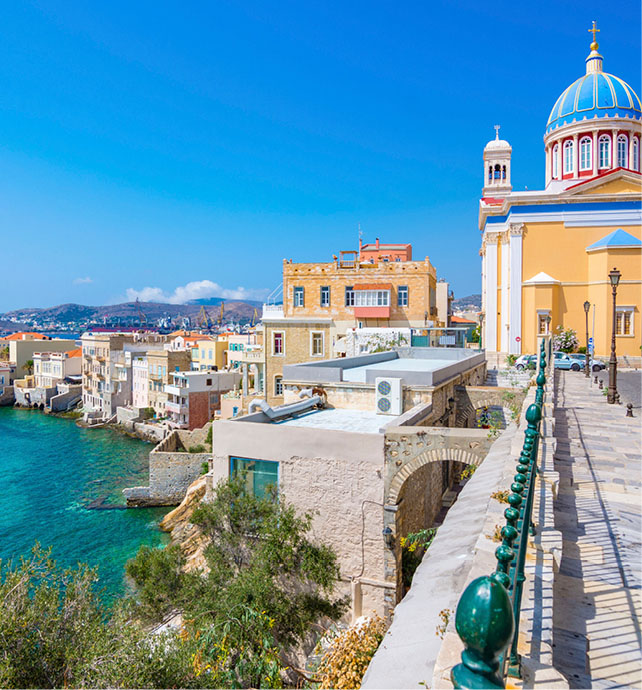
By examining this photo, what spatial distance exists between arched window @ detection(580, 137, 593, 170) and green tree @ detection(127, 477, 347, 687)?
99.2 ft

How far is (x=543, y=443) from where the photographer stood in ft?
17.6

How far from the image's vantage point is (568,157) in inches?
1230

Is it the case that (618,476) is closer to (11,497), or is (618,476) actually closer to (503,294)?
(503,294)

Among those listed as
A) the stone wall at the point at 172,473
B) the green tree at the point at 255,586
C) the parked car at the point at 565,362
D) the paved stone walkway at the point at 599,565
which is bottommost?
the stone wall at the point at 172,473

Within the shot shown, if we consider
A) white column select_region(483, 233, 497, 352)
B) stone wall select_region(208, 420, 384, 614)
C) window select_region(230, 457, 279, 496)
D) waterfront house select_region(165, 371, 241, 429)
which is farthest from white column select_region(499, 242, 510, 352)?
window select_region(230, 457, 279, 496)

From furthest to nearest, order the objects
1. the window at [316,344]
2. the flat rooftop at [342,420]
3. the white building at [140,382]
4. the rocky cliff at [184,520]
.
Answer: the white building at [140,382] < the window at [316,344] < the rocky cliff at [184,520] < the flat rooftop at [342,420]

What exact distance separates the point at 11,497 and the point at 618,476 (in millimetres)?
28859

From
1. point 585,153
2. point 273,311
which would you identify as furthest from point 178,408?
point 585,153

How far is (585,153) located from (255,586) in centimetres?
3237

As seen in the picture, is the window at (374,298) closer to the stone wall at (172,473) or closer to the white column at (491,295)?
the white column at (491,295)

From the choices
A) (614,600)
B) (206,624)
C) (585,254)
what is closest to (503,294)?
(585,254)

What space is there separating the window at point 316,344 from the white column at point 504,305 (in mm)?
10513

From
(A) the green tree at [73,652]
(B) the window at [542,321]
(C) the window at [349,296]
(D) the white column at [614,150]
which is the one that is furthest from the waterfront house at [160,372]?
(A) the green tree at [73,652]

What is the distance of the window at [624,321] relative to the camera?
80.7 feet
